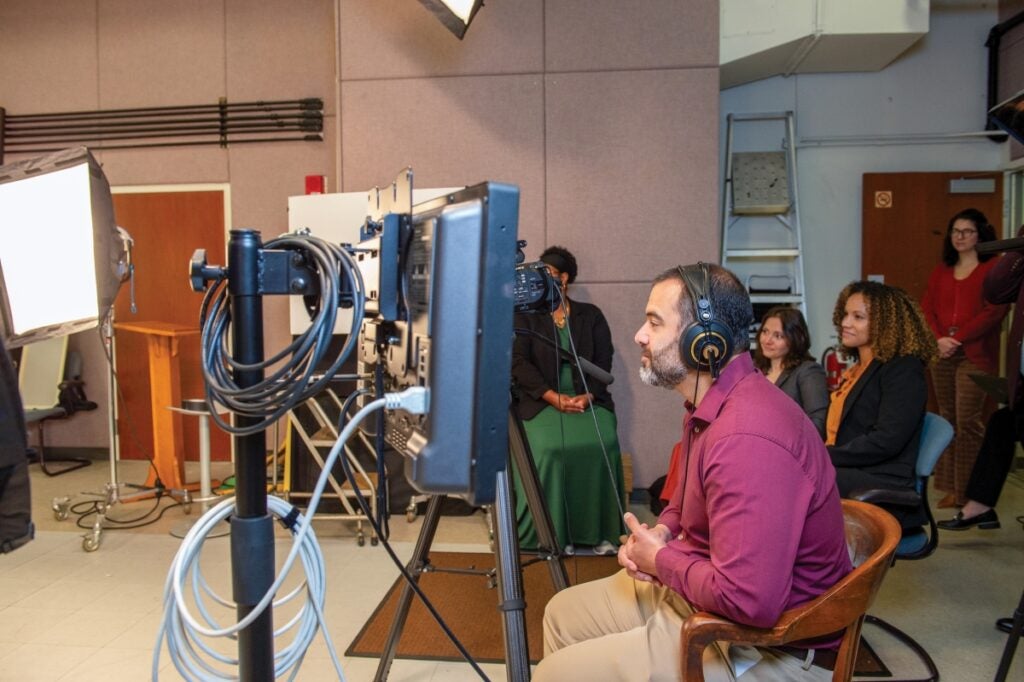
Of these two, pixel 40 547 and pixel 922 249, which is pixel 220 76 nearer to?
pixel 40 547

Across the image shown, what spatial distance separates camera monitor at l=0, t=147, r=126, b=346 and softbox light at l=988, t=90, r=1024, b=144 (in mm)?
2781

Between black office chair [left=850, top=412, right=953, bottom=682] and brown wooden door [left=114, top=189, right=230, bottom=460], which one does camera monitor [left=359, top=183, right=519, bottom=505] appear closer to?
black office chair [left=850, top=412, right=953, bottom=682]

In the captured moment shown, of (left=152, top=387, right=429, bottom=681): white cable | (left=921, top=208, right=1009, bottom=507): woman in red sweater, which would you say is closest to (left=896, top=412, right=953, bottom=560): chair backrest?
(left=921, top=208, right=1009, bottom=507): woman in red sweater

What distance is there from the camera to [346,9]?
394 centimetres

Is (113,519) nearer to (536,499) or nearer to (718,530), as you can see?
(536,499)

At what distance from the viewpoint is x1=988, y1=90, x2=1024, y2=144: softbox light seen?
6.88 feet

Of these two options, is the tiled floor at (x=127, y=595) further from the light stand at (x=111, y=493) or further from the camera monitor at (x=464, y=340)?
the camera monitor at (x=464, y=340)

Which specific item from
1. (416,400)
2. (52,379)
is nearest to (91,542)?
(52,379)

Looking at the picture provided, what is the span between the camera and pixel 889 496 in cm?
207

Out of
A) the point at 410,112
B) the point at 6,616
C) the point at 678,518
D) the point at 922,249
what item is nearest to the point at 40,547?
the point at 6,616

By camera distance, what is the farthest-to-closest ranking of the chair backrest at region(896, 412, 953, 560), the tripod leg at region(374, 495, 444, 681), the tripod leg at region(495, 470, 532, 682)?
the chair backrest at region(896, 412, 953, 560), the tripod leg at region(374, 495, 444, 681), the tripod leg at region(495, 470, 532, 682)

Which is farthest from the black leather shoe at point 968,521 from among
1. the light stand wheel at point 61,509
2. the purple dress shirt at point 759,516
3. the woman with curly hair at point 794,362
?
the light stand wheel at point 61,509

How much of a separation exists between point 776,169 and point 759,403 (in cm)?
367

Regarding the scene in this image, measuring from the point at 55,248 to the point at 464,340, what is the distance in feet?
6.44
